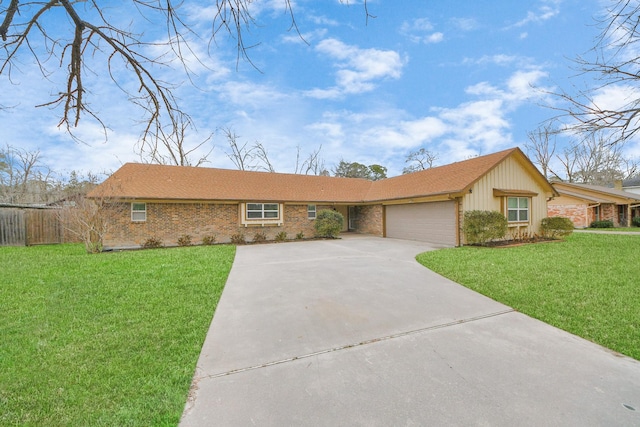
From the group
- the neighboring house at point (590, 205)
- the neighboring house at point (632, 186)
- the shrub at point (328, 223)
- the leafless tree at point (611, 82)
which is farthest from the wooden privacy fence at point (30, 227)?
the neighboring house at point (632, 186)

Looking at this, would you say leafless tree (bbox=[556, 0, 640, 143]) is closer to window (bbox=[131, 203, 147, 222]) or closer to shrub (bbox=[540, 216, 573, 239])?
shrub (bbox=[540, 216, 573, 239])

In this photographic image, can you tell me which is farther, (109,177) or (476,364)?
(109,177)

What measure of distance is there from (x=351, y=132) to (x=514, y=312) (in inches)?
738

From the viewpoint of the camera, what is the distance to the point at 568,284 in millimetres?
5758

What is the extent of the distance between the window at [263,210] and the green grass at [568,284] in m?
9.39

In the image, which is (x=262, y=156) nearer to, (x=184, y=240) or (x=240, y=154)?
(x=240, y=154)

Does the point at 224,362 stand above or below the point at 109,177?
below

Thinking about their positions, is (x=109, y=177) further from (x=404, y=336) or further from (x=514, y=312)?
(x=514, y=312)

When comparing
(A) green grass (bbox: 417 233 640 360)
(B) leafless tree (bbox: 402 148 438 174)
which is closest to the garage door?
(A) green grass (bbox: 417 233 640 360)

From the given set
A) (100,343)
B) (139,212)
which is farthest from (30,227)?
(100,343)

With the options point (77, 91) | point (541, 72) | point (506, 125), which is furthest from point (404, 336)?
point (506, 125)

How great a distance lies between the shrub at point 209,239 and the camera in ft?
→ 46.0

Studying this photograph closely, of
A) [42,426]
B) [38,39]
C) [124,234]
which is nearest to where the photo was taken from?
[42,426]

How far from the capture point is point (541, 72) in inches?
206
